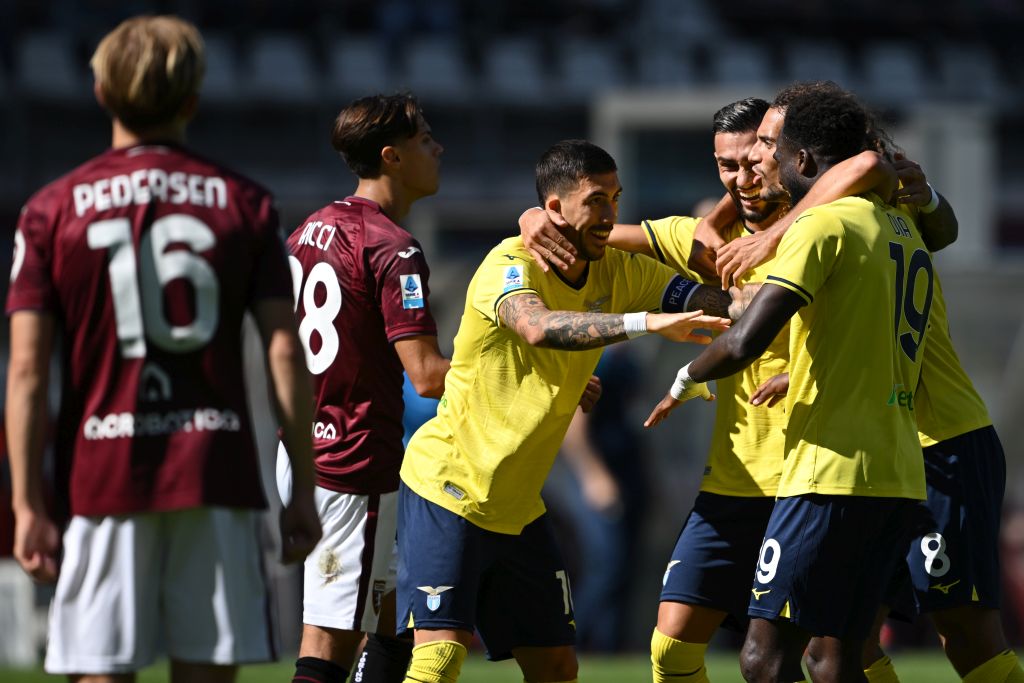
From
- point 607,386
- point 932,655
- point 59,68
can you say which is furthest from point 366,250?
point 59,68

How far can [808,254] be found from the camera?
4.02 meters

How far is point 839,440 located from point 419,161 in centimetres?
185

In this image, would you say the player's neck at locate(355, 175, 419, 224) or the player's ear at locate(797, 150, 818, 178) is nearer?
the player's ear at locate(797, 150, 818, 178)

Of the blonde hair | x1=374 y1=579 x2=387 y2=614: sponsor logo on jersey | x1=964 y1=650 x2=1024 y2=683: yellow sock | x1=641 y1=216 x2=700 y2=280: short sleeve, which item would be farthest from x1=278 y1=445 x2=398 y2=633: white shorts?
x1=964 y1=650 x2=1024 y2=683: yellow sock

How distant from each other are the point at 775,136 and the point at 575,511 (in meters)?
7.02

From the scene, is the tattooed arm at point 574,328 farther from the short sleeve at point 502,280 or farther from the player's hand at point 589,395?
the player's hand at point 589,395

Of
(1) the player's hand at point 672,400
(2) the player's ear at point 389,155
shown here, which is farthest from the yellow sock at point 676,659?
(2) the player's ear at point 389,155

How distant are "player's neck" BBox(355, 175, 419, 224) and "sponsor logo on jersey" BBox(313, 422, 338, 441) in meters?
0.79

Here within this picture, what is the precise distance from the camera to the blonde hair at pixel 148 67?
10.7 feet

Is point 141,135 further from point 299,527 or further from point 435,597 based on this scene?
point 435,597

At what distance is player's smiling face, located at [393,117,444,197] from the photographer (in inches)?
202

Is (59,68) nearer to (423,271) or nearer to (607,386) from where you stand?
(607,386)

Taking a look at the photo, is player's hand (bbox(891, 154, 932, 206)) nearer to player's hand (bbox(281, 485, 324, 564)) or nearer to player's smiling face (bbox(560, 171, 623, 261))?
player's smiling face (bbox(560, 171, 623, 261))

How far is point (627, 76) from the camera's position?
21984 mm
